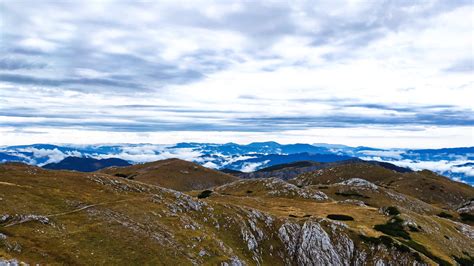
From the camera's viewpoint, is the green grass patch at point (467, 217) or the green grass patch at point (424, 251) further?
the green grass patch at point (467, 217)

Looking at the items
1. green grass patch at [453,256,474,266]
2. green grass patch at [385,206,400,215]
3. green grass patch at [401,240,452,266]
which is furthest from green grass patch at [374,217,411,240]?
green grass patch at [453,256,474,266]

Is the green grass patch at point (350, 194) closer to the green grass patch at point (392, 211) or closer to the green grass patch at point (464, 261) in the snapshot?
the green grass patch at point (392, 211)

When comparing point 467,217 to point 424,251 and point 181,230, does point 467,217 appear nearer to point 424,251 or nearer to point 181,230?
point 424,251

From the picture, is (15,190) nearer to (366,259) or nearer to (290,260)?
(290,260)

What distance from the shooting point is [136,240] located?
6003cm

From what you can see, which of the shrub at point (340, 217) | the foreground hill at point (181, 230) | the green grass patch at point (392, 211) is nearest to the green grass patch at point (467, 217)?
the foreground hill at point (181, 230)

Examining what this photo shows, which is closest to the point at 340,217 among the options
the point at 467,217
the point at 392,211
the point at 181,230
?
the point at 392,211

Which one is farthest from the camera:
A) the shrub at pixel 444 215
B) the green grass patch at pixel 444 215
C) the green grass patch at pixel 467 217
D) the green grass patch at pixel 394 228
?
the shrub at pixel 444 215

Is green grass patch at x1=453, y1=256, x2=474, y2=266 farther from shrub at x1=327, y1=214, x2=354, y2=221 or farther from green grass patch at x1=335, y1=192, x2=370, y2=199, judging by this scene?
green grass patch at x1=335, y1=192, x2=370, y2=199

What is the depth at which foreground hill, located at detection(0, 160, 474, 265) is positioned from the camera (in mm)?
54312

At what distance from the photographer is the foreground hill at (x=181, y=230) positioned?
54312 mm

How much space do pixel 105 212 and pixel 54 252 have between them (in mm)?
17235

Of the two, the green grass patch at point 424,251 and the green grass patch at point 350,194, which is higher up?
the green grass patch at point 424,251

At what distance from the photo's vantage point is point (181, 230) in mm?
69812
